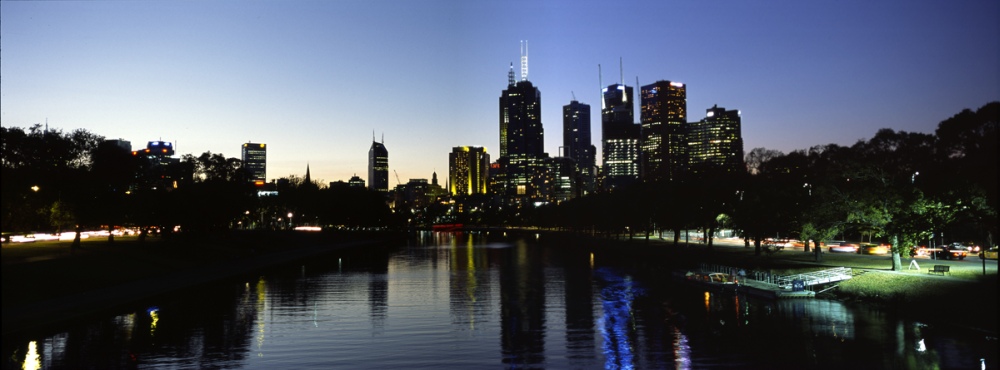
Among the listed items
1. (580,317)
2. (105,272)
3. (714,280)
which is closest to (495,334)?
(580,317)

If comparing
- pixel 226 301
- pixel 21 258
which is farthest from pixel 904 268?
pixel 21 258

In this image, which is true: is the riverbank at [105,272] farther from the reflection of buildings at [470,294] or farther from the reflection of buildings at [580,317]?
the reflection of buildings at [470,294]

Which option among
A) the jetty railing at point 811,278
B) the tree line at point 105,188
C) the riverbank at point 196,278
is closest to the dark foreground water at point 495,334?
the riverbank at point 196,278

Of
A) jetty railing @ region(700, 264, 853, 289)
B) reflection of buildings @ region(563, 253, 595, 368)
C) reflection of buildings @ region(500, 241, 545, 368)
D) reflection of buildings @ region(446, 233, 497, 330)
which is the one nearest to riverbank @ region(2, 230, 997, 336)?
jetty railing @ region(700, 264, 853, 289)

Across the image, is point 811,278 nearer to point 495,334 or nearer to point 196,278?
point 495,334

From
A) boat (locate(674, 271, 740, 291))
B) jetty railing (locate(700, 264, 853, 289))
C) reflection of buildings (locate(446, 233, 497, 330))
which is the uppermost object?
jetty railing (locate(700, 264, 853, 289))

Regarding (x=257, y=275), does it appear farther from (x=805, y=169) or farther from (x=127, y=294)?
(x=805, y=169)

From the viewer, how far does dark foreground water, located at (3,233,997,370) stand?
2853 centimetres

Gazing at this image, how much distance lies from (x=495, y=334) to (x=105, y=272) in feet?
116

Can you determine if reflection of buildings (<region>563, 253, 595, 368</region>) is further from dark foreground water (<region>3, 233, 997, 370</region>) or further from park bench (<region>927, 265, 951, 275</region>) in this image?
park bench (<region>927, 265, 951, 275</region>)

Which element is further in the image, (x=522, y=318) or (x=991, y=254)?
(x=991, y=254)

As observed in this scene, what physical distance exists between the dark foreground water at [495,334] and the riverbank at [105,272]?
2.00 metres

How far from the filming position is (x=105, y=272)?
5441 cm

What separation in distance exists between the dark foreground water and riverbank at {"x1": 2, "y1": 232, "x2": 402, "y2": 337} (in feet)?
6.55
